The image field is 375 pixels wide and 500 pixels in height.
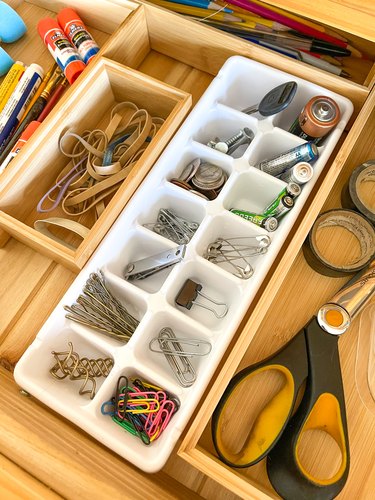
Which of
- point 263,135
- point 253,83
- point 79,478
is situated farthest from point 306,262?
point 79,478

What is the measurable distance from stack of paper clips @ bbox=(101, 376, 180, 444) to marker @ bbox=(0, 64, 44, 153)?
0.51m

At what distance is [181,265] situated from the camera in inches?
27.5

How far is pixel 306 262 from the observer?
2.45 ft

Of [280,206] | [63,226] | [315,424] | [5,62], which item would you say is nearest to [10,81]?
[5,62]

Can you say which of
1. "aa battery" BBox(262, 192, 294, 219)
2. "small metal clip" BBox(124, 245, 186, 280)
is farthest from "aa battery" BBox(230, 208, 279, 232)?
"small metal clip" BBox(124, 245, 186, 280)

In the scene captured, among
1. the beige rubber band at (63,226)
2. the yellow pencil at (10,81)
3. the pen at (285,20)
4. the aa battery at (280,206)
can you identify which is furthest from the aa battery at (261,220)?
the yellow pencil at (10,81)

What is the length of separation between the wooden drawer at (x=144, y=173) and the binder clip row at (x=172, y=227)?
0.26ft

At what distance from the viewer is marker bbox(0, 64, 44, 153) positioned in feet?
2.73

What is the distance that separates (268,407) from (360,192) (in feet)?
1.31

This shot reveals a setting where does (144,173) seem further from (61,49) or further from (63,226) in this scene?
(61,49)

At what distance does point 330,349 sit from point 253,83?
1.61ft

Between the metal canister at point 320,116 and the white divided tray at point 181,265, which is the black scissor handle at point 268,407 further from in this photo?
the metal canister at point 320,116

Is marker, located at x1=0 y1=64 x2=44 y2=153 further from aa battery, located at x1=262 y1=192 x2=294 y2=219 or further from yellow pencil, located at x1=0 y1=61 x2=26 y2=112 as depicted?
aa battery, located at x1=262 y1=192 x2=294 y2=219

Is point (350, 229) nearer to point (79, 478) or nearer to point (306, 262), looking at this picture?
point (306, 262)
